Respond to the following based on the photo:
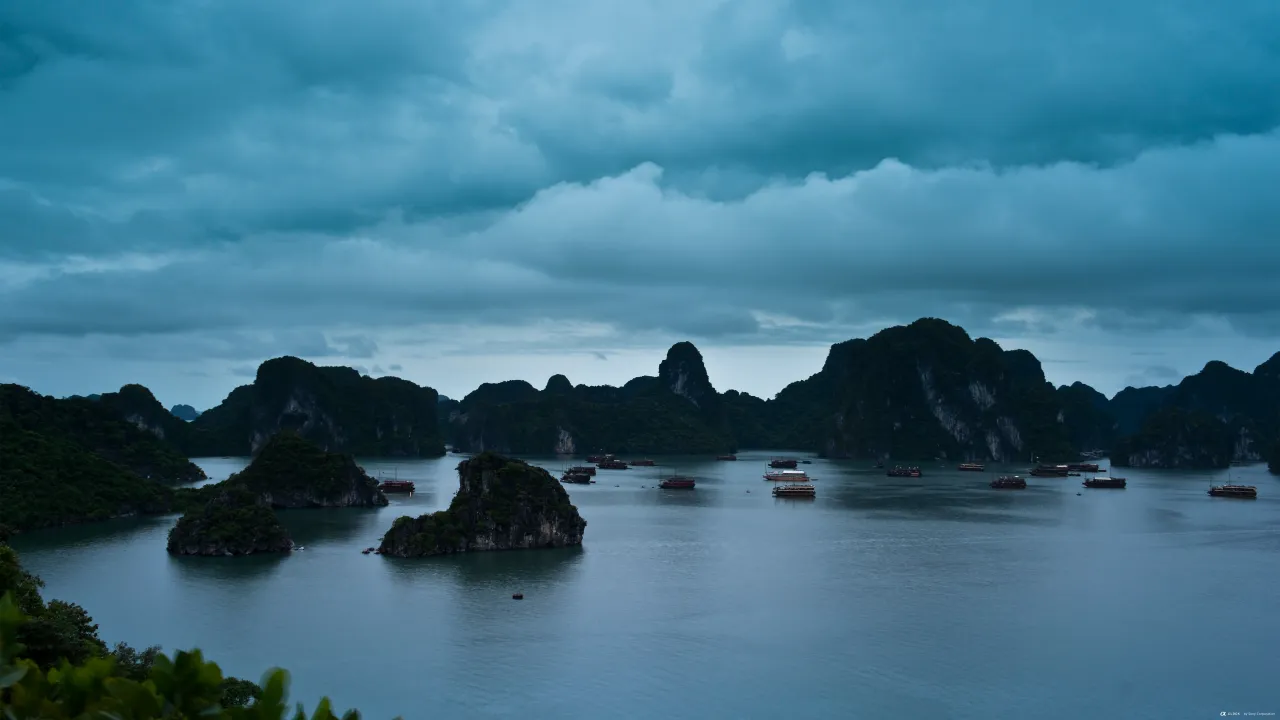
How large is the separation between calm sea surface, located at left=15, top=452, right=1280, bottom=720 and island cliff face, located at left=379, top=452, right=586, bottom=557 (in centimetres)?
194

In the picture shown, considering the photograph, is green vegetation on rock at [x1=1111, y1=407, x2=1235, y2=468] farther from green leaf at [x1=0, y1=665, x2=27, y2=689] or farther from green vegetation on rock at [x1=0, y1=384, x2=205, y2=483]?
green leaf at [x1=0, y1=665, x2=27, y2=689]

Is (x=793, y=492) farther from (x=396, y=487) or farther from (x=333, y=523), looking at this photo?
(x=333, y=523)

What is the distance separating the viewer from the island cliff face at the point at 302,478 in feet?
311

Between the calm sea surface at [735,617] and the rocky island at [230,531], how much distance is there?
200 centimetres

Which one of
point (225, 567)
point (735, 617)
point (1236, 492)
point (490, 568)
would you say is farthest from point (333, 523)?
point (1236, 492)

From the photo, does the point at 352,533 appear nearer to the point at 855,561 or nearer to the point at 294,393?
the point at 855,561

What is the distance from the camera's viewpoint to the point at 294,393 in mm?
198375

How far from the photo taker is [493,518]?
217ft

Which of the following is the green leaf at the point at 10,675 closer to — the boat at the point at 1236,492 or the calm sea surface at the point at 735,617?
the calm sea surface at the point at 735,617

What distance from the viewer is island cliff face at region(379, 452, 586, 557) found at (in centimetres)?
6450

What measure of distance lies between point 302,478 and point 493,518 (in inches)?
1531

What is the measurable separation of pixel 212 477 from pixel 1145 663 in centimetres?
13100

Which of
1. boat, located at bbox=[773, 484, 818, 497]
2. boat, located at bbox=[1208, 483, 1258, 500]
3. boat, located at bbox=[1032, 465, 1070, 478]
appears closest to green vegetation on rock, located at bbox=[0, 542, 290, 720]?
boat, located at bbox=[773, 484, 818, 497]

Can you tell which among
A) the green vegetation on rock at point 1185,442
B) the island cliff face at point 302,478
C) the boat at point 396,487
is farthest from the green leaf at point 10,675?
the green vegetation on rock at point 1185,442
